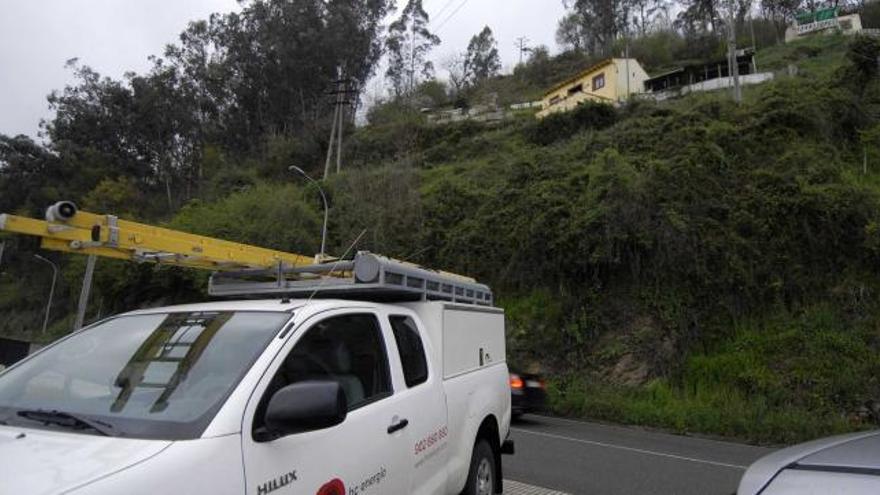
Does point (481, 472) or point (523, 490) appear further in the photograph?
point (523, 490)

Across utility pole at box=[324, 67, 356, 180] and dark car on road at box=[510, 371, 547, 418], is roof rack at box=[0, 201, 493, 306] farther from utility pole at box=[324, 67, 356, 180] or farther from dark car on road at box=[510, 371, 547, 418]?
utility pole at box=[324, 67, 356, 180]

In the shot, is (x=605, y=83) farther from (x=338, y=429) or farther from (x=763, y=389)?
(x=338, y=429)

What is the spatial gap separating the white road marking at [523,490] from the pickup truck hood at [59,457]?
5452mm

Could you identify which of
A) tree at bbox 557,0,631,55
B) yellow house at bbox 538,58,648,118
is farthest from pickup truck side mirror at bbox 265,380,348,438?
tree at bbox 557,0,631,55

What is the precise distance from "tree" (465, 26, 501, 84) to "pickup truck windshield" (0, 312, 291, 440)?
90.3m

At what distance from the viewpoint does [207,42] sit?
7181 cm

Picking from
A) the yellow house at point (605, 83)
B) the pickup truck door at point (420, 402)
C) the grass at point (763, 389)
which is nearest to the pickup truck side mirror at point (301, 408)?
the pickup truck door at point (420, 402)

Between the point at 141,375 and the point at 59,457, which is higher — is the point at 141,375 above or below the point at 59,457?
above

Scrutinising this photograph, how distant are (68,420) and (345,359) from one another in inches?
61.5

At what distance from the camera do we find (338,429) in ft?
12.1

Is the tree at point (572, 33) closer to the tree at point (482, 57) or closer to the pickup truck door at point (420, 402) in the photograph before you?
the tree at point (482, 57)

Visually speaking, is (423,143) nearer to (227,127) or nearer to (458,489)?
(227,127)

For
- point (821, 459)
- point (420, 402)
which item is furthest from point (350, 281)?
point (821, 459)

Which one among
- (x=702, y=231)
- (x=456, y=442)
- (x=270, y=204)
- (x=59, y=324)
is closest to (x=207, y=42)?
(x=59, y=324)
